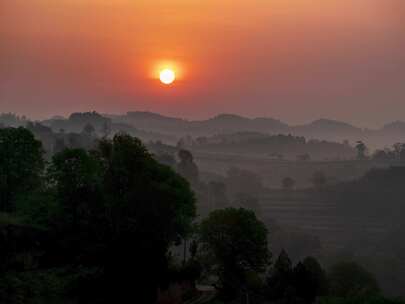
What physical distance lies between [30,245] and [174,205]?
507 inches

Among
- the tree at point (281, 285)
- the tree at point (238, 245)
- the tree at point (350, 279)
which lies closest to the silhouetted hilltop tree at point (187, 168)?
the tree at point (350, 279)

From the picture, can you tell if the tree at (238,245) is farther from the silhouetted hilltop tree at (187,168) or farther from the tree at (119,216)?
the silhouetted hilltop tree at (187,168)

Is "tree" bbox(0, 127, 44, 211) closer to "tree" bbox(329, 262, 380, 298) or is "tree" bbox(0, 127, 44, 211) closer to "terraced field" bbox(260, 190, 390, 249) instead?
"tree" bbox(329, 262, 380, 298)

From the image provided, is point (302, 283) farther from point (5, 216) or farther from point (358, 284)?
point (358, 284)

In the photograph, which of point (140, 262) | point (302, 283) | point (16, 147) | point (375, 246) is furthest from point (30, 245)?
point (375, 246)

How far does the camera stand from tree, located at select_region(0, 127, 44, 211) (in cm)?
5375

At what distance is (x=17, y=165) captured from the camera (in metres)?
54.2

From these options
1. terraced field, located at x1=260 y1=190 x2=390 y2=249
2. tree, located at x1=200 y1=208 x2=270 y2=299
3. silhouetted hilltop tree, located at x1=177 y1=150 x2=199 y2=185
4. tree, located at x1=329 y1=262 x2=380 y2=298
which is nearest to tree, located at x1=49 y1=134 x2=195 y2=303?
tree, located at x1=200 y1=208 x2=270 y2=299

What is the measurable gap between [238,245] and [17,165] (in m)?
23.2

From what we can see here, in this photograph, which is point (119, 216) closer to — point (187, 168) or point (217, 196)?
point (217, 196)

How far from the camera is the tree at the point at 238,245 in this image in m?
48.4

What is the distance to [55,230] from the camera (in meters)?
43.1

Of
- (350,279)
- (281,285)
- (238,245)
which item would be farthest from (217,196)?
(281,285)

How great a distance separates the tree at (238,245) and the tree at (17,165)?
63.6 ft
